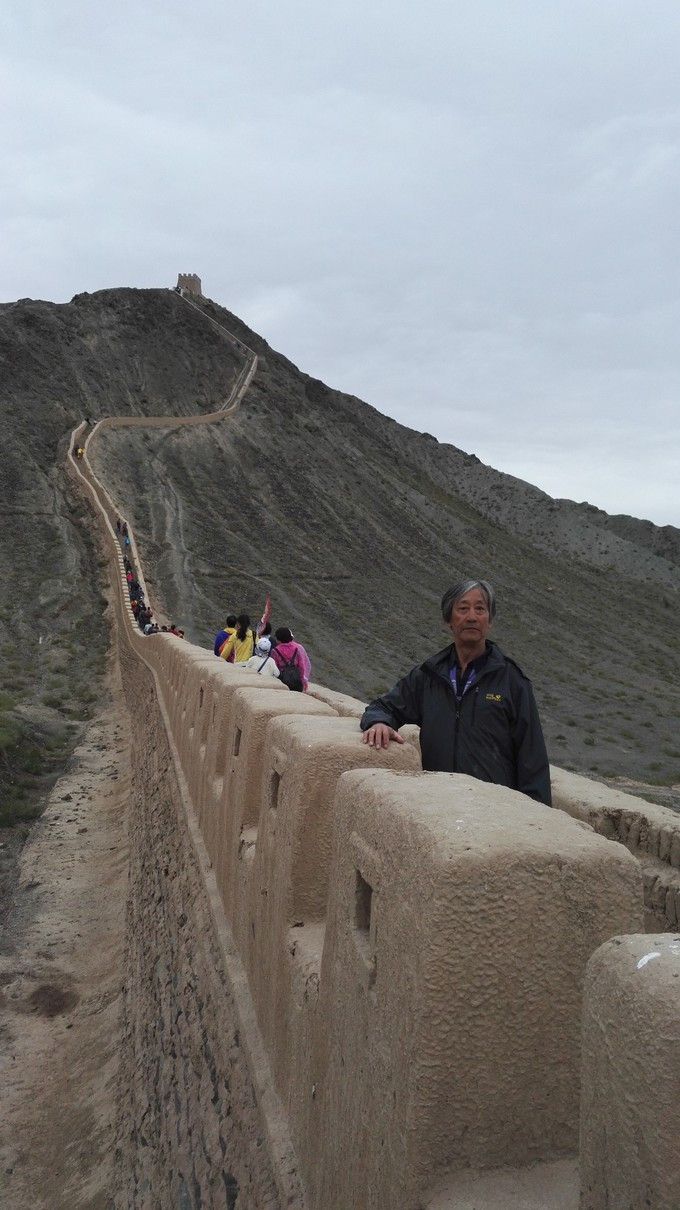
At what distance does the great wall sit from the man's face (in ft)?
1.57

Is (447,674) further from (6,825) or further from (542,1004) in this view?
(6,825)

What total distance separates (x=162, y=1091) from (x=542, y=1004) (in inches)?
126

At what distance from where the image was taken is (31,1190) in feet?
15.3

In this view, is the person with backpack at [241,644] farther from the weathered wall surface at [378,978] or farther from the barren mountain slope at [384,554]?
Result: the barren mountain slope at [384,554]

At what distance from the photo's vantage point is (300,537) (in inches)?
1719

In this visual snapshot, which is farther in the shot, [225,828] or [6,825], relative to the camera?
[6,825]

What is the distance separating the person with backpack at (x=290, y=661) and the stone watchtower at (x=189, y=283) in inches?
2530

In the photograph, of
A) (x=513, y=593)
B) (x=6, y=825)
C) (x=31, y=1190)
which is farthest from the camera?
(x=513, y=593)

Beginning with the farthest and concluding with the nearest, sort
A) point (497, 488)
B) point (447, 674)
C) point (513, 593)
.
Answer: point (497, 488) → point (513, 593) → point (447, 674)

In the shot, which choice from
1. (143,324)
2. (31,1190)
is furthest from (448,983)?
(143,324)

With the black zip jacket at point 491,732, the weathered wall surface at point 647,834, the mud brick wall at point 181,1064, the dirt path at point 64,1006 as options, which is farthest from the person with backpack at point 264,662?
the black zip jacket at point 491,732

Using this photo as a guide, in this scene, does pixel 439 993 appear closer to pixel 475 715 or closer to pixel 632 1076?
pixel 632 1076

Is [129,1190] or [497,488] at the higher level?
[497,488]

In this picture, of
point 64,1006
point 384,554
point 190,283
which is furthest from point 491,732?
point 190,283
